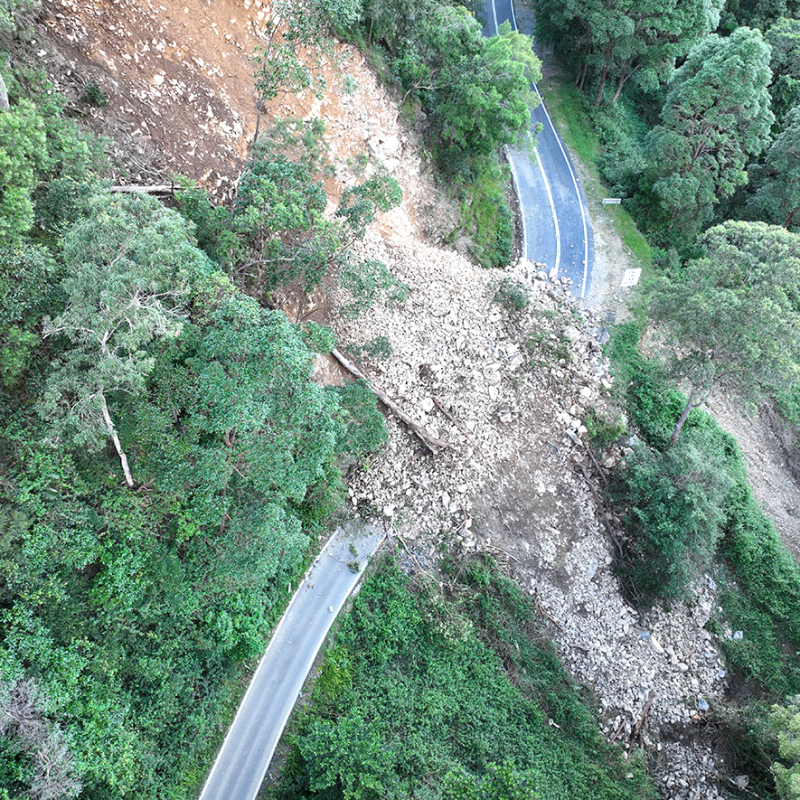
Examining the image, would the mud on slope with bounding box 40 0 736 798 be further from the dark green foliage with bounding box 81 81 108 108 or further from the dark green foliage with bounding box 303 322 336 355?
the dark green foliage with bounding box 303 322 336 355

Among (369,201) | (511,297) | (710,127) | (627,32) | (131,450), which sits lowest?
(131,450)

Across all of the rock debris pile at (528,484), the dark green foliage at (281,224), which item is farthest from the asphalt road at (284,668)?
the dark green foliage at (281,224)

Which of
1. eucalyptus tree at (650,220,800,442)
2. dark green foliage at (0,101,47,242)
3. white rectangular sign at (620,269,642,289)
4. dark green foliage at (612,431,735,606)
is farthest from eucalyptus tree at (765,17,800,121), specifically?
dark green foliage at (0,101,47,242)

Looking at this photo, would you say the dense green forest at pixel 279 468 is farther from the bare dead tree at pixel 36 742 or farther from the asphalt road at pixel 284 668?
the asphalt road at pixel 284 668

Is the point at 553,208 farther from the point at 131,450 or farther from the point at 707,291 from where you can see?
the point at 131,450

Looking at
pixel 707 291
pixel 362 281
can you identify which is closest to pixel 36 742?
pixel 362 281

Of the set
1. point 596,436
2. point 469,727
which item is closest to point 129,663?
point 469,727
